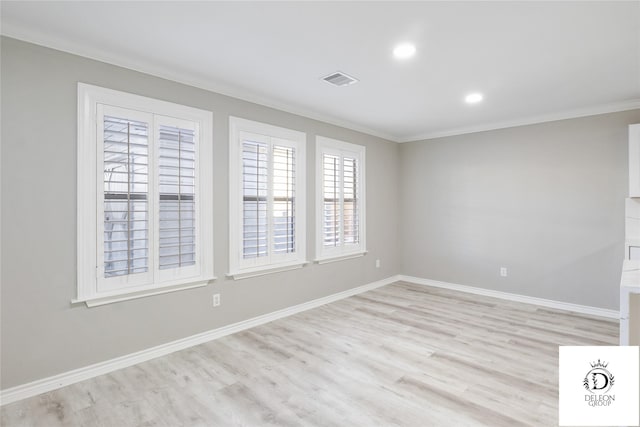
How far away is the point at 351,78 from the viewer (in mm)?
3172

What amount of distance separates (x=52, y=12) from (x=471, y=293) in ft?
18.3

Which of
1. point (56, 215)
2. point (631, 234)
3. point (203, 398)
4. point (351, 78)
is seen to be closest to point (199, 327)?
point (203, 398)

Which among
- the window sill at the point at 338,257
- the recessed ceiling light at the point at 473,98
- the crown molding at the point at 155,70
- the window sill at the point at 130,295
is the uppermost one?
the recessed ceiling light at the point at 473,98

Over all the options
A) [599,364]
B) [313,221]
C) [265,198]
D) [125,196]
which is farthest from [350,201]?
[599,364]

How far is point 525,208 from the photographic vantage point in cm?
461

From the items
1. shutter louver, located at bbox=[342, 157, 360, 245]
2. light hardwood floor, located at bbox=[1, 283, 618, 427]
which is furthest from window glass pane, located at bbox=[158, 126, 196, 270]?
shutter louver, located at bbox=[342, 157, 360, 245]

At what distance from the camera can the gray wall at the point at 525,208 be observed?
4.02m

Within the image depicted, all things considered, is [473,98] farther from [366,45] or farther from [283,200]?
[283,200]

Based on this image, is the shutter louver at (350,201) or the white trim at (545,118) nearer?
the white trim at (545,118)

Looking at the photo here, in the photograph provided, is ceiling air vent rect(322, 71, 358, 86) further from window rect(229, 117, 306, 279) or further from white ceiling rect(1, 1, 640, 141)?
window rect(229, 117, 306, 279)

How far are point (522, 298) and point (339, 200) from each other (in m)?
2.90

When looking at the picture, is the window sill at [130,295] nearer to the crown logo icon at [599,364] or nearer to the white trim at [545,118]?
the crown logo icon at [599,364]

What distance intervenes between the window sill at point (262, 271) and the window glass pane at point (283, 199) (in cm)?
19

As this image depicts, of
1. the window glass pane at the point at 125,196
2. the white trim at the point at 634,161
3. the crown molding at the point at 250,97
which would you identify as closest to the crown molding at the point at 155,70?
the crown molding at the point at 250,97
